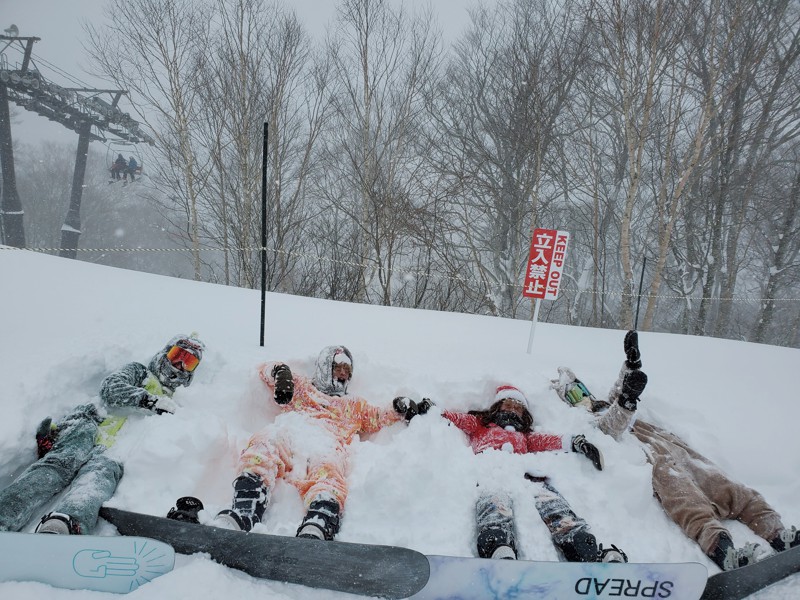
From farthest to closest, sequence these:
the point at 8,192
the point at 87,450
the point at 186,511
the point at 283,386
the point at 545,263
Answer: the point at 8,192 → the point at 545,263 → the point at 283,386 → the point at 87,450 → the point at 186,511

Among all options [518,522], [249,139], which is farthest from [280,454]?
[249,139]

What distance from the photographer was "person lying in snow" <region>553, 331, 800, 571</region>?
1.99 meters

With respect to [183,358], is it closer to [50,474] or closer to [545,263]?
[50,474]

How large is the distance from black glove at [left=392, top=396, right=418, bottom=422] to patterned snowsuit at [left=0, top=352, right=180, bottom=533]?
165 cm

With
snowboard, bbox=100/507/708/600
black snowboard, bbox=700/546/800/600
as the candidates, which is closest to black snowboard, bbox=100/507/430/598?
snowboard, bbox=100/507/708/600

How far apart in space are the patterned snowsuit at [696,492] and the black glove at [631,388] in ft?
0.18

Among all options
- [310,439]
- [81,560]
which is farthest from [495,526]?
[81,560]

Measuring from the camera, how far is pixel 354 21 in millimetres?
9781

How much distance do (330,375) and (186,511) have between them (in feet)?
4.45

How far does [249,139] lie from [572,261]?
15642mm

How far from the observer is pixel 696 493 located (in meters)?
2.26

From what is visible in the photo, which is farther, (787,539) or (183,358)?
(183,358)

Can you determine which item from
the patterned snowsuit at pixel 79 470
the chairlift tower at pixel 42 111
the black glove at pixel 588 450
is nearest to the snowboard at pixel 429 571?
the patterned snowsuit at pixel 79 470

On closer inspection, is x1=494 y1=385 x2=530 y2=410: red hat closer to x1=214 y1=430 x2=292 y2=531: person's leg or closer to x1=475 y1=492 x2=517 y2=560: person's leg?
x1=475 y1=492 x2=517 y2=560: person's leg
